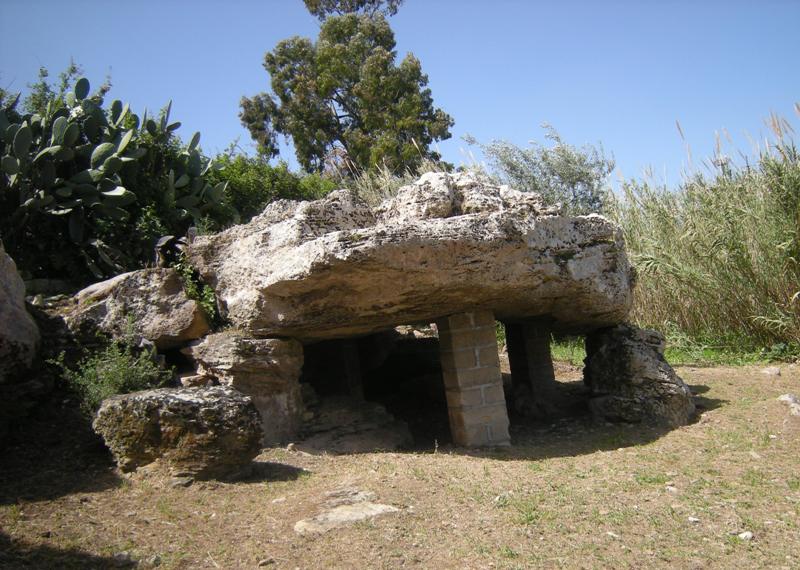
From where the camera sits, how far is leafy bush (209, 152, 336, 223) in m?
10.6

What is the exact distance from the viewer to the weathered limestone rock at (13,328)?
206 inches

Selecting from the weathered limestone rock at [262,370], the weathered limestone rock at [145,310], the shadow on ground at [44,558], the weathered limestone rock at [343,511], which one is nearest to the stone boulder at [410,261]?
the weathered limestone rock at [262,370]

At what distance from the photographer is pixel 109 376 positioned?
5344 mm

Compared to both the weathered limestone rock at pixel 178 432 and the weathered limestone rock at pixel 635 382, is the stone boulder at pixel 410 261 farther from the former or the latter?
the weathered limestone rock at pixel 178 432

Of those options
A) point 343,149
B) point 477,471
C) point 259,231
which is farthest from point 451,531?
point 343,149

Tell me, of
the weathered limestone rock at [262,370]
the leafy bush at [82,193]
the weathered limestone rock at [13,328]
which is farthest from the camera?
the leafy bush at [82,193]

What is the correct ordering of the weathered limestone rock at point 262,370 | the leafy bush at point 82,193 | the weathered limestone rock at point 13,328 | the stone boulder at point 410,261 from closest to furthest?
the weathered limestone rock at point 13,328, the stone boulder at point 410,261, the weathered limestone rock at point 262,370, the leafy bush at point 82,193

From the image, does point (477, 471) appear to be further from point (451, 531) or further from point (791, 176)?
point (791, 176)

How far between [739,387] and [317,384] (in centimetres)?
→ 465

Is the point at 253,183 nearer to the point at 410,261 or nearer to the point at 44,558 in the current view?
the point at 410,261

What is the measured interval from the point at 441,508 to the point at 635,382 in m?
3.11

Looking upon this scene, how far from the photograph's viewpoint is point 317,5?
24469 millimetres

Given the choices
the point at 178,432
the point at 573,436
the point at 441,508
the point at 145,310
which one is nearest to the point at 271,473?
the point at 178,432

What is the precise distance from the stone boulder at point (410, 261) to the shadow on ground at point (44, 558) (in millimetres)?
2473
